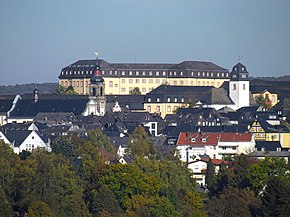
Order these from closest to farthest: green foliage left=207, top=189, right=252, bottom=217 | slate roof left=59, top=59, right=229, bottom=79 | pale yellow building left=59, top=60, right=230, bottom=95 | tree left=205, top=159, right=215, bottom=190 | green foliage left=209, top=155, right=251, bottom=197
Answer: green foliage left=207, top=189, right=252, bottom=217
green foliage left=209, top=155, right=251, bottom=197
tree left=205, top=159, right=215, bottom=190
pale yellow building left=59, top=60, right=230, bottom=95
slate roof left=59, top=59, right=229, bottom=79

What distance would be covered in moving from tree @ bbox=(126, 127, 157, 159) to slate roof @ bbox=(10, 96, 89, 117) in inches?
878

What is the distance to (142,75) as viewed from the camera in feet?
365

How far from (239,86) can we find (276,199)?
175 feet

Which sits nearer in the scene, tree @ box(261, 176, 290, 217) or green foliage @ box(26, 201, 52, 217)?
green foliage @ box(26, 201, 52, 217)

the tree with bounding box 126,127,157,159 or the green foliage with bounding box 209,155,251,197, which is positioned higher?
the tree with bounding box 126,127,157,159

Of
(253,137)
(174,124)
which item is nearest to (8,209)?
(253,137)

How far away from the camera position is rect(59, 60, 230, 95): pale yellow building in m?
110

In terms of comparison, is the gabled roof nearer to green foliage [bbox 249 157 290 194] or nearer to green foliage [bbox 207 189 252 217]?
green foliage [bbox 249 157 290 194]

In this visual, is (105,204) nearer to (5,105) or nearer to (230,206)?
(230,206)

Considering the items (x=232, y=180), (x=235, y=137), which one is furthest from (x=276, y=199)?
(x=235, y=137)

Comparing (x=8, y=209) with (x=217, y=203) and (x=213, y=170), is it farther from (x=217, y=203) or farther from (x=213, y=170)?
(x=213, y=170)

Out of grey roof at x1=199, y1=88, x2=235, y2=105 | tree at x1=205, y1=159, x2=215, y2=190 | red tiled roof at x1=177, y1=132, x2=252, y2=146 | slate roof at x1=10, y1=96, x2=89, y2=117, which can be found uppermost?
grey roof at x1=199, y1=88, x2=235, y2=105

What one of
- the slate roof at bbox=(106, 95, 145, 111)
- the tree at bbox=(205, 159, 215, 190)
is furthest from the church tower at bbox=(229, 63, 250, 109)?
the tree at bbox=(205, 159, 215, 190)

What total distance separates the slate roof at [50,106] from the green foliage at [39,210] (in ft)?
163
